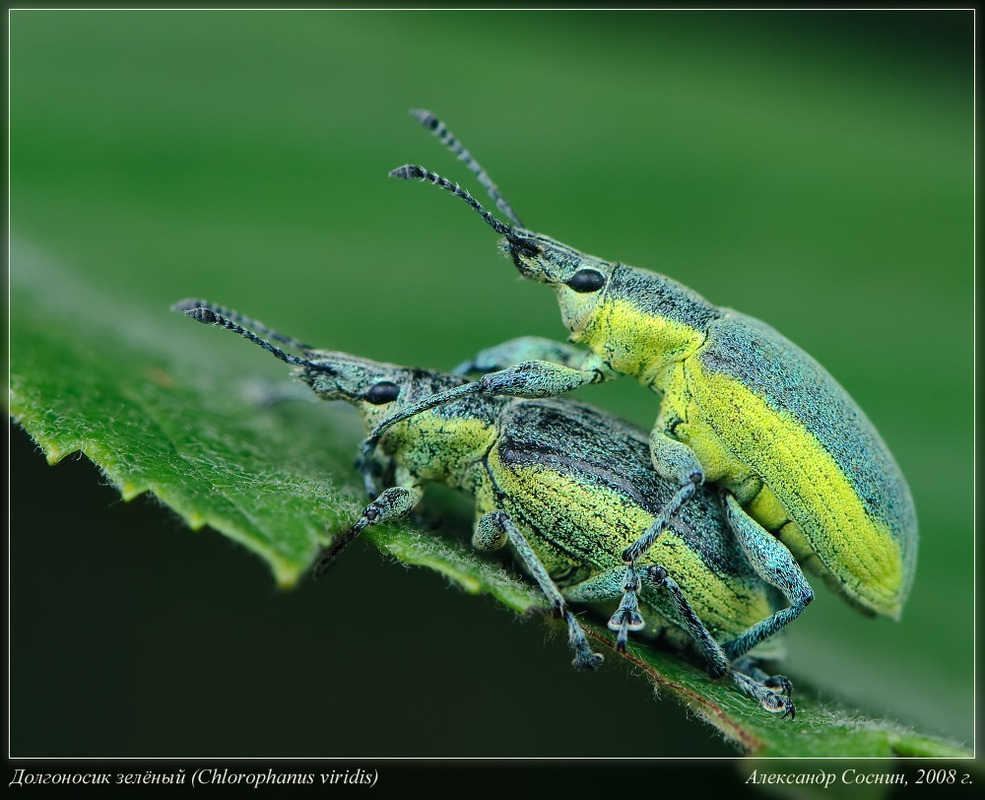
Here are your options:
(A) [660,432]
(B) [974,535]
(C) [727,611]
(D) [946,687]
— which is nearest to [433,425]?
(A) [660,432]

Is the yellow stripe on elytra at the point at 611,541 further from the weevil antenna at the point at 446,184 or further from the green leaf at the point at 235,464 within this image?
the weevil antenna at the point at 446,184

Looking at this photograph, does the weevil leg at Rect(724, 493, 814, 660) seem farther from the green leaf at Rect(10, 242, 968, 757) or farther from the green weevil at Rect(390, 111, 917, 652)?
the green leaf at Rect(10, 242, 968, 757)

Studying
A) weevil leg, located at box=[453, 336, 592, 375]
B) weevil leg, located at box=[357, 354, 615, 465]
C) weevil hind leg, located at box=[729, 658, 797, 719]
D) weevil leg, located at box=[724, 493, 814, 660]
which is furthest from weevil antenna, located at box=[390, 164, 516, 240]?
weevil hind leg, located at box=[729, 658, 797, 719]

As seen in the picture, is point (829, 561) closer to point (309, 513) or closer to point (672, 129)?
point (309, 513)

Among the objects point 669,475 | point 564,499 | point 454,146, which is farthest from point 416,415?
point 454,146

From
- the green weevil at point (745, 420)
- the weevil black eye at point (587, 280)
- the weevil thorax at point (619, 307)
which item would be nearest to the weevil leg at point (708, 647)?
the green weevil at point (745, 420)
